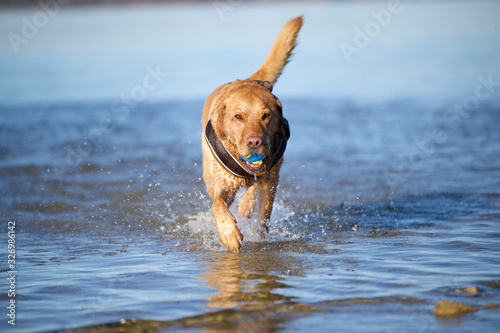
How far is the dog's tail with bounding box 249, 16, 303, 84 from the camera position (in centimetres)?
601

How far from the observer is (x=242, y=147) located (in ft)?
15.3

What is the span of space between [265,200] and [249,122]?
892mm

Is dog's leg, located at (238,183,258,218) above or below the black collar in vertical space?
below

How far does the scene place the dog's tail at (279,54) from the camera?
19.7 ft

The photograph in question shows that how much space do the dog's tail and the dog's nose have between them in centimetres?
165

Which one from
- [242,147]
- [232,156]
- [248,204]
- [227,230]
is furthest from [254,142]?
[248,204]

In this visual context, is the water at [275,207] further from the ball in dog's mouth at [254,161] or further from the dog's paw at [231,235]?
the ball in dog's mouth at [254,161]

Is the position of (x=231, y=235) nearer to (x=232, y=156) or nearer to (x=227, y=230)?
(x=227, y=230)

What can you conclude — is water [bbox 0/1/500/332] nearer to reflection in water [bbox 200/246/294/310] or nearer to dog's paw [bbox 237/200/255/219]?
reflection in water [bbox 200/246/294/310]

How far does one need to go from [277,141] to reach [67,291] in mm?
2080

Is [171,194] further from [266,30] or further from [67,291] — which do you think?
[266,30]

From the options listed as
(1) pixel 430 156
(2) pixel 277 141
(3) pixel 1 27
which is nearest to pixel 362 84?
(1) pixel 430 156

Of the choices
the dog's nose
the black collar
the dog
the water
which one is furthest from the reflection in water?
the dog's nose

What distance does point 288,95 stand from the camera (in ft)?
49.9
